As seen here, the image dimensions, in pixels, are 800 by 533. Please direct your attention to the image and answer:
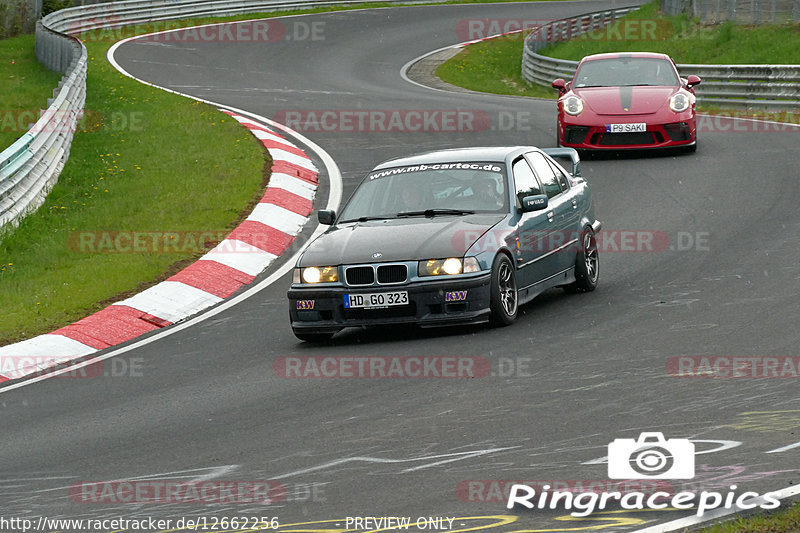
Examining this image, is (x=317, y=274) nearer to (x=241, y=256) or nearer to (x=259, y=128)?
(x=241, y=256)

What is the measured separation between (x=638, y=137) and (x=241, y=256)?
6959 mm

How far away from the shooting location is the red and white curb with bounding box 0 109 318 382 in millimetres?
10086

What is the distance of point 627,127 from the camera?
17.8 metres

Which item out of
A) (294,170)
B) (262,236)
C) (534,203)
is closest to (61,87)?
(294,170)

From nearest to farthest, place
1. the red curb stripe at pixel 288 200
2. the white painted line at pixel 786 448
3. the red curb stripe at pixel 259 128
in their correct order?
the white painted line at pixel 786 448
the red curb stripe at pixel 288 200
the red curb stripe at pixel 259 128

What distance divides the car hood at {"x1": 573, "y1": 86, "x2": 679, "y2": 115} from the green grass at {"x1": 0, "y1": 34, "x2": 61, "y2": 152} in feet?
28.4

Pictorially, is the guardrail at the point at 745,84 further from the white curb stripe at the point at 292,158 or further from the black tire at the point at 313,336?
the black tire at the point at 313,336

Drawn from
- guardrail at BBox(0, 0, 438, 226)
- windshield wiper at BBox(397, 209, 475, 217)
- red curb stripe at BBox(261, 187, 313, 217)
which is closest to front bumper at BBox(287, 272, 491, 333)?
windshield wiper at BBox(397, 209, 475, 217)

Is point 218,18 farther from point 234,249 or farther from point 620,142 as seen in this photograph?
point 234,249

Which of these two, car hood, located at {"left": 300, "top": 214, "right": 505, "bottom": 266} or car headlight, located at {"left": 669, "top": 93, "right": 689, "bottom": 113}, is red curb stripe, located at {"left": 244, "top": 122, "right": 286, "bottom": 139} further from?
car hood, located at {"left": 300, "top": 214, "right": 505, "bottom": 266}

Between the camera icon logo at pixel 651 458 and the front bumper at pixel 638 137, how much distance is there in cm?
1186

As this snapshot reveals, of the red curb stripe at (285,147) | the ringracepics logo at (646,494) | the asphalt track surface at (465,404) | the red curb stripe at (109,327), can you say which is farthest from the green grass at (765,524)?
the red curb stripe at (285,147)

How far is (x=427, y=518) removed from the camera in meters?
5.39

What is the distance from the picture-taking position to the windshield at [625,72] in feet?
62.0
